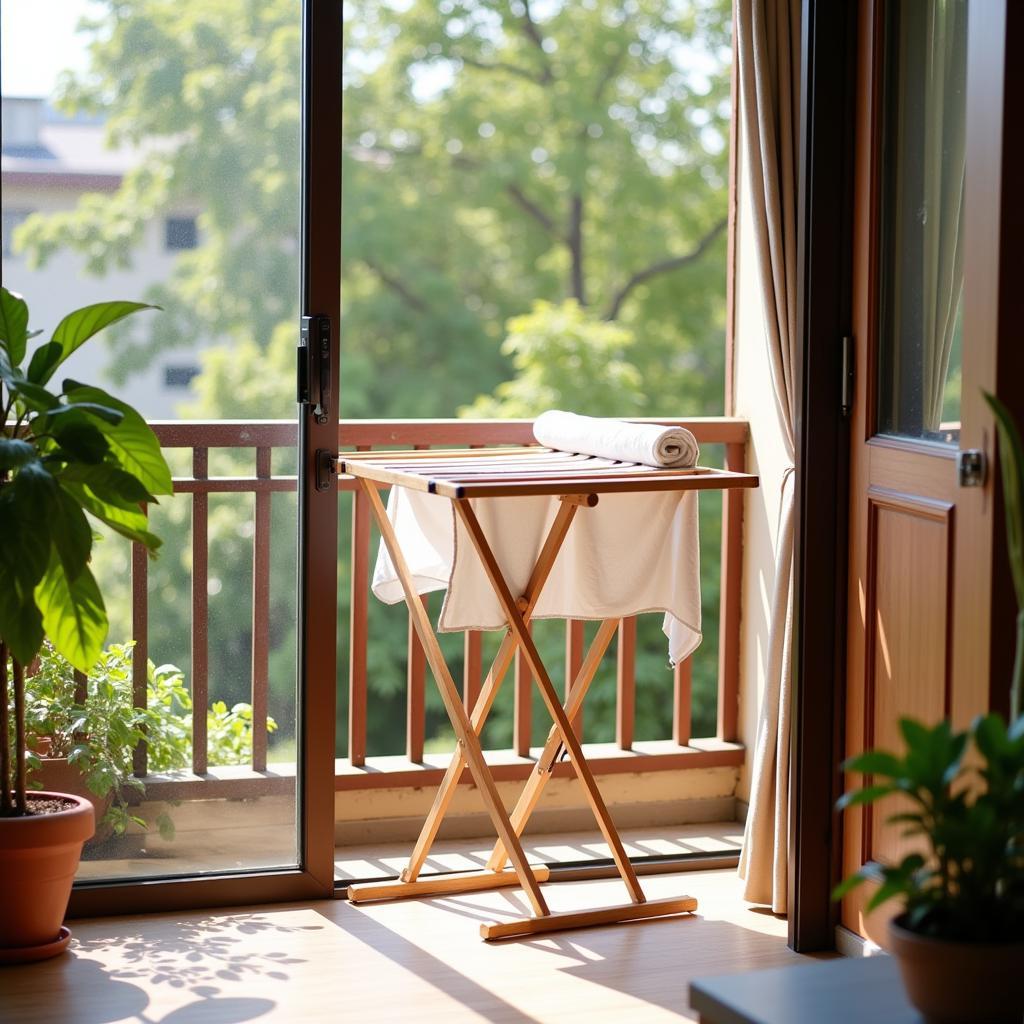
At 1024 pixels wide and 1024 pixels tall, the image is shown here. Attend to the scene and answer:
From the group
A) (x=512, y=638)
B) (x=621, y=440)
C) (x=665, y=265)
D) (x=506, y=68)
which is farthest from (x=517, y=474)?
(x=506, y=68)

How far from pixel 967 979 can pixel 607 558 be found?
1.69m

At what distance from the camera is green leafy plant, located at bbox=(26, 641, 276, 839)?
10.5 feet

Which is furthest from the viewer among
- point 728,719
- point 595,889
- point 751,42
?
point 728,719

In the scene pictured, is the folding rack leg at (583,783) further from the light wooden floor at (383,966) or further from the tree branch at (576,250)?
the tree branch at (576,250)

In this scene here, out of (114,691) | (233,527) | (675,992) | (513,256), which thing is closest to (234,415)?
(233,527)

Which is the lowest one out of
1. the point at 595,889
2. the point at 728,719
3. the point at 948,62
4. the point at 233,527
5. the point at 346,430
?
the point at 595,889

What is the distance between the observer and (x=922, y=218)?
2742 millimetres

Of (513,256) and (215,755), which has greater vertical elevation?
(513,256)

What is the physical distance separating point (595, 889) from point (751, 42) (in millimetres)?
1954

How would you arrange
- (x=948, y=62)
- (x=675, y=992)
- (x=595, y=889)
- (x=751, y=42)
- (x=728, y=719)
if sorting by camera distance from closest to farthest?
(x=948, y=62)
(x=675, y=992)
(x=751, y=42)
(x=595, y=889)
(x=728, y=719)

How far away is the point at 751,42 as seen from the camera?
319 cm

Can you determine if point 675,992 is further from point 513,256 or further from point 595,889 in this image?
point 513,256

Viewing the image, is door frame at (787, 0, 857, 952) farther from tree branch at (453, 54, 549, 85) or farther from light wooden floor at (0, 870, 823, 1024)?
tree branch at (453, 54, 549, 85)

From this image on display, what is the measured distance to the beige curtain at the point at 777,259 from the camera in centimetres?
317
